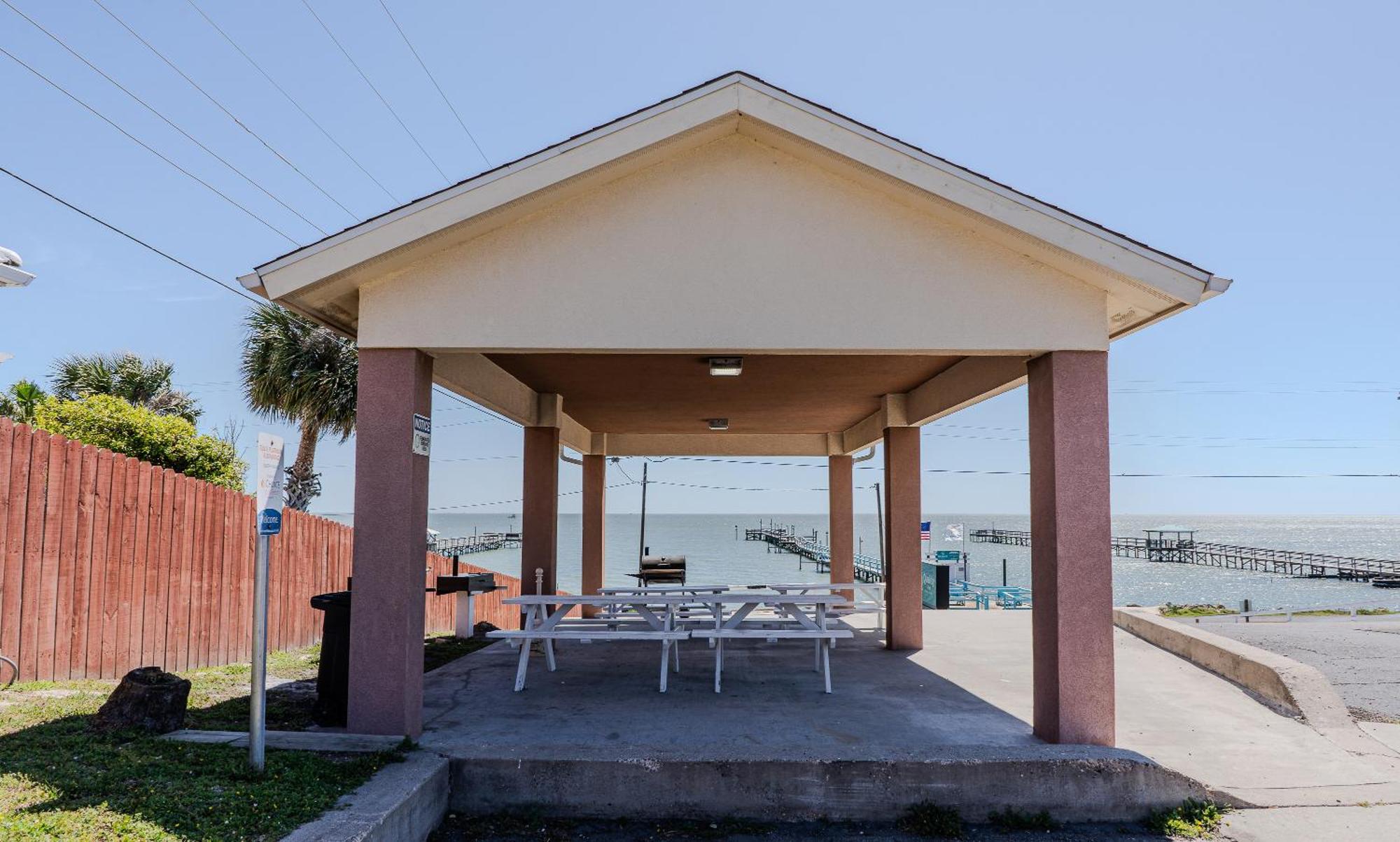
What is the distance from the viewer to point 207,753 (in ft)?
16.6

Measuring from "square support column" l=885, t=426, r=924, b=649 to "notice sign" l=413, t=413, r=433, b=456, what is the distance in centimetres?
622

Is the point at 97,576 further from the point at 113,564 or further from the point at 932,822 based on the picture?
the point at 932,822

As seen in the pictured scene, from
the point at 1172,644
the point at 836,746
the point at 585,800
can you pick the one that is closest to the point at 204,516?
the point at 585,800

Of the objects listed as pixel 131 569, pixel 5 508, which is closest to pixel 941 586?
pixel 131 569

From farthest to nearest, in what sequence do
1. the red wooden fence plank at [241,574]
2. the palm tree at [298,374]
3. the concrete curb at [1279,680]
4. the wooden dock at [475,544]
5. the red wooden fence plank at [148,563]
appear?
the wooden dock at [475,544] < the palm tree at [298,374] < the red wooden fence plank at [241,574] < the red wooden fence plank at [148,563] < the concrete curb at [1279,680]

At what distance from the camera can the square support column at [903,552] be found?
34.7 ft

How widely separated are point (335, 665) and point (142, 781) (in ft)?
6.10

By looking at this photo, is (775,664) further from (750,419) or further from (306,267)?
(306,267)

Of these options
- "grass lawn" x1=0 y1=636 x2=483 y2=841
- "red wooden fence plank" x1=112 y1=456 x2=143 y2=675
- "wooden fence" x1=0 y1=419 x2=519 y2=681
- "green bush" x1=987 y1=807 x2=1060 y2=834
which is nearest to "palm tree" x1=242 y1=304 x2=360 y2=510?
"wooden fence" x1=0 y1=419 x2=519 y2=681

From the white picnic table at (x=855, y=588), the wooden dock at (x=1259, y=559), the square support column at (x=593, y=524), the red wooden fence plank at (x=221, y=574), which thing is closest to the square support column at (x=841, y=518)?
the white picnic table at (x=855, y=588)

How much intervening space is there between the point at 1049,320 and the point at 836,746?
3.21m

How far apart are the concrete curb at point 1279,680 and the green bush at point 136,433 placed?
44.8 ft

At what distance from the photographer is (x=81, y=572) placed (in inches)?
284

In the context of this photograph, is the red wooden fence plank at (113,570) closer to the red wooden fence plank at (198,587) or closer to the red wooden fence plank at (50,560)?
the red wooden fence plank at (50,560)
